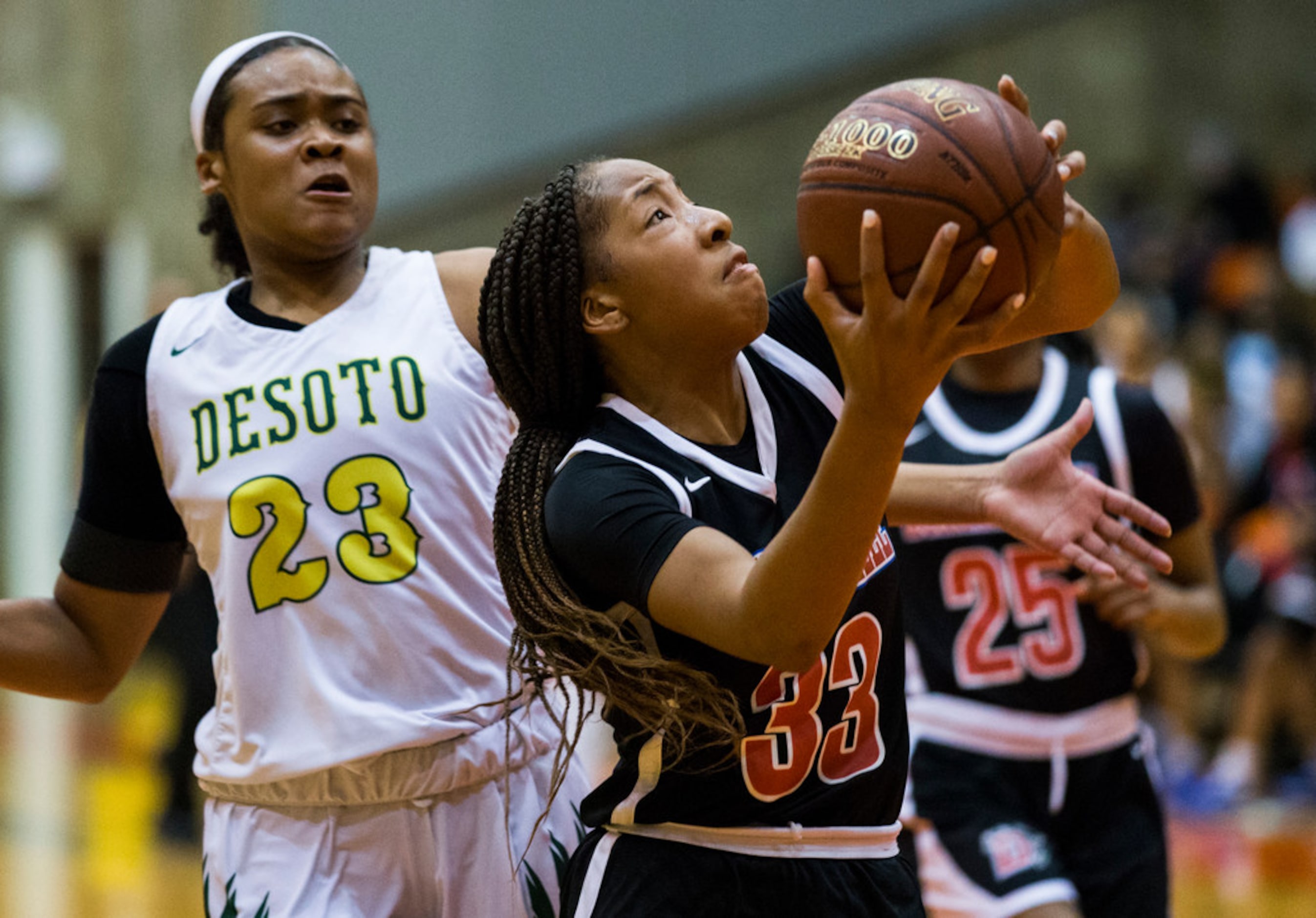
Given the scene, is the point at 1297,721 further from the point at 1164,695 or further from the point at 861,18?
the point at 861,18

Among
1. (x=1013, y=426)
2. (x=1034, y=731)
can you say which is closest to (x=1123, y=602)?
(x=1034, y=731)

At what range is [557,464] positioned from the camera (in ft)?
8.66

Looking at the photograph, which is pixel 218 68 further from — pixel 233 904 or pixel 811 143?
pixel 811 143

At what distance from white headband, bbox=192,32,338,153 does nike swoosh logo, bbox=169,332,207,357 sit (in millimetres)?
417

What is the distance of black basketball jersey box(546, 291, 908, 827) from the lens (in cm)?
249

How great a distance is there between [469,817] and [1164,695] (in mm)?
6915

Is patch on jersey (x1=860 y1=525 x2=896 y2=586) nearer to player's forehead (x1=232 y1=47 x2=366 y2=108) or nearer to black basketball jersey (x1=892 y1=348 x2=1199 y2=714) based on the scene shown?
black basketball jersey (x1=892 y1=348 x2=1199 y2=714)

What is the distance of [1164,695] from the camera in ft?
30.4

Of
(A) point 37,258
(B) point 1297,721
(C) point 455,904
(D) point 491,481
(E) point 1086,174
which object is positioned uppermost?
(A) point 37,258

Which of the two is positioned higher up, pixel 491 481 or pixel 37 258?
pixel 37 258

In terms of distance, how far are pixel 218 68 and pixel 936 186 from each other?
1.70 metres

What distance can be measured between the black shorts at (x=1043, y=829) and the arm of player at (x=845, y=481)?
185cm

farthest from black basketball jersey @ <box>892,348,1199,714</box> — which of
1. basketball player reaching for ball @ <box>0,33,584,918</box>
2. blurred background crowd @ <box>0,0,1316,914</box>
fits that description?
blurred background crowd @ <box>0,0,1316,914</box>

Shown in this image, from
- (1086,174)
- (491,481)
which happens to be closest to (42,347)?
(1086,174)
